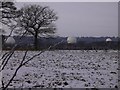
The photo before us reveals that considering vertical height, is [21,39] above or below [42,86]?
above

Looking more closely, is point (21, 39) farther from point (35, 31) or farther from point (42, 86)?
point (35, 31)

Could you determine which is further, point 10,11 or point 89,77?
point 10,11

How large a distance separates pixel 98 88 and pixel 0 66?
846cm

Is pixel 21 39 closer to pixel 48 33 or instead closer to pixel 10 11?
pixel 10 11

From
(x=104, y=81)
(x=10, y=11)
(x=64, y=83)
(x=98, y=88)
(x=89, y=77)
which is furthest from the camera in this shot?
(x=10, y=11)

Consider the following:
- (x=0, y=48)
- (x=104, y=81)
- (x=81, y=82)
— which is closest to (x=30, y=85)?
(x=81, y=82)

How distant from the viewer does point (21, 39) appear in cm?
237

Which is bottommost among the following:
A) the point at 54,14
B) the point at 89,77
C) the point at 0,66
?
the point at 54,14

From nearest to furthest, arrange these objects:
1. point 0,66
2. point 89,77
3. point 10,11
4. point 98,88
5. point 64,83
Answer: point 0,66
point 98,88
point 64,83
point 89,77
point 10,11

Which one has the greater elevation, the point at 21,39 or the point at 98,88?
the point at 21,39

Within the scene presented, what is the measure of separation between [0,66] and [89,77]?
36.2ft

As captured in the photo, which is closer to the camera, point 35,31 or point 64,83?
point 64,83

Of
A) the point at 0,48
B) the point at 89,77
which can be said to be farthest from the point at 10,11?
the point at 0,48

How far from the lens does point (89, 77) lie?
1315 cm
